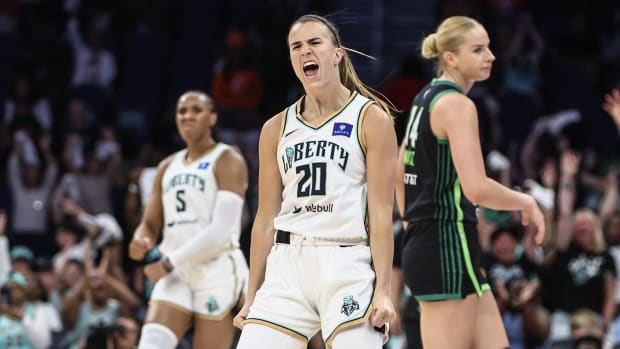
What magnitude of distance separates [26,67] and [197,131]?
314 inches

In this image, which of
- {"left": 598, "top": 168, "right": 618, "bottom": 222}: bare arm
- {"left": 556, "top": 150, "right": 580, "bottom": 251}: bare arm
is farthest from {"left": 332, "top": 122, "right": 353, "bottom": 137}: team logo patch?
{"left": 598, "top": 168, "right": 618, "bottom": 222}: bare arm

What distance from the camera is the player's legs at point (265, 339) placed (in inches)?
181

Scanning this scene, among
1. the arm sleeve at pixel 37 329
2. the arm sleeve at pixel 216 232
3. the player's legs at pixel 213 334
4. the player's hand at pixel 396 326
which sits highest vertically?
the arm sleeve at pixel 216 232

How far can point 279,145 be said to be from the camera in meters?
4.93

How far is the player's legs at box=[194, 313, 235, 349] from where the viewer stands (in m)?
6.77

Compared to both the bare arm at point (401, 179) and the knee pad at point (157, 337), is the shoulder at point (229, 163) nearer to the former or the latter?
the knee pad at point (157, 337)

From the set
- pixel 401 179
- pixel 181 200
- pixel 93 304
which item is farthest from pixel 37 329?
pixel 401 179

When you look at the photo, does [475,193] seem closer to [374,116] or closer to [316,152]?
[374,116]

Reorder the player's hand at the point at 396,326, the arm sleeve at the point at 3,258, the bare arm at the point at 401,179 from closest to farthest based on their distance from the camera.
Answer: the bare arm at the point at 401,179 < the player's hand at the point at 396,326 < the arm sleeve at the point at 3,258

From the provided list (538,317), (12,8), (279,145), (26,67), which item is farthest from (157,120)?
(279,145)

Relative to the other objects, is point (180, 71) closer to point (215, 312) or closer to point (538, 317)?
point (538, 317)

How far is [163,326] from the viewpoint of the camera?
670 centimetres

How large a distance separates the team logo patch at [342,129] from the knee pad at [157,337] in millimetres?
2362

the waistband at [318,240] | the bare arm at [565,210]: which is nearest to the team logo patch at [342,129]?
the waistband at [318,240]
